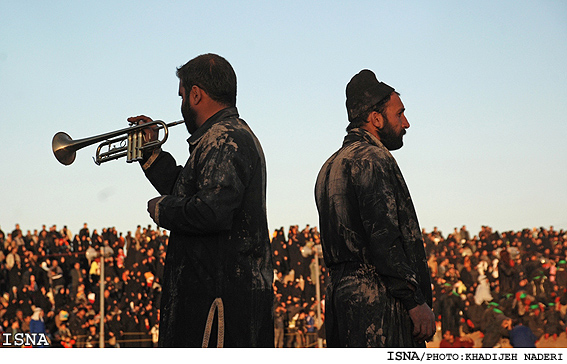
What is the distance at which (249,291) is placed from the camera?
3461 millimetres

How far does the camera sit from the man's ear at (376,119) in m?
4.24

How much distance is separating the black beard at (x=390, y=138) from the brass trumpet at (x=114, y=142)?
1.06m

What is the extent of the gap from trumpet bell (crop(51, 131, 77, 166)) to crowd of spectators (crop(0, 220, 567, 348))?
1524 cm

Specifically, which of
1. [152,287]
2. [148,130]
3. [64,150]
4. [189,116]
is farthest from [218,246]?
[152,287]

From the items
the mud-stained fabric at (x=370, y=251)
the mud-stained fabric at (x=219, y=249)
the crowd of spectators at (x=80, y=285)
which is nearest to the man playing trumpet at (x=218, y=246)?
the mud-stained fabric at (x=219, y=249)

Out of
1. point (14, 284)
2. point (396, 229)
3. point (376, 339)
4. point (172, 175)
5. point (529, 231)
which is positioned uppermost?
point (529, 231)

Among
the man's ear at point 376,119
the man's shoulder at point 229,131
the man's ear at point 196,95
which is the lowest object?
the man's shoulder at point 229,131

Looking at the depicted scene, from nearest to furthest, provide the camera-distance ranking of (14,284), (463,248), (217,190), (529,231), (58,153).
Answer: (217,190) → (58,153) → (14,284) → (463,248) → (529,231)

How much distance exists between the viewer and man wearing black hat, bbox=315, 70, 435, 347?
3.71 meters

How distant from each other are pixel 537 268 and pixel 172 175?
21.3 metres

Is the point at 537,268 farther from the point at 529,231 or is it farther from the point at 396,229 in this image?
the point at 396,229

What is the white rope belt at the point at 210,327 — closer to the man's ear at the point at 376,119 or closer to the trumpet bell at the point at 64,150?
the man's ear at the point at 376,119

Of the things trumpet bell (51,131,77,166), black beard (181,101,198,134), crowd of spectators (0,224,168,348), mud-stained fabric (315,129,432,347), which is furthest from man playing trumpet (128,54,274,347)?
crowd of spectators (0,224,168,348)

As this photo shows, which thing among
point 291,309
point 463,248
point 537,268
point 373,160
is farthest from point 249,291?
point 463,248
